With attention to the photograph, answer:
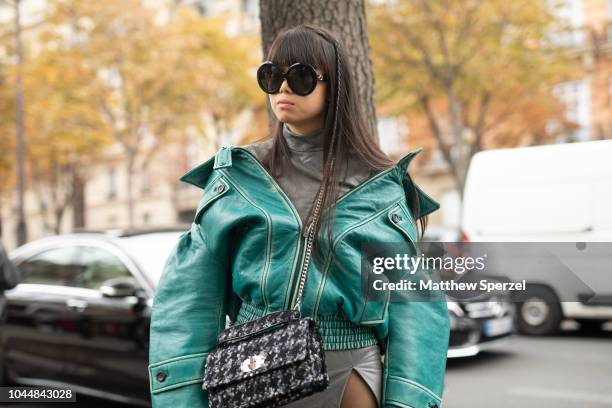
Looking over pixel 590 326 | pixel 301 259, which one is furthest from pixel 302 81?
pixel 590 326

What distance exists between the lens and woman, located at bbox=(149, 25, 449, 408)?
1924 millimetres

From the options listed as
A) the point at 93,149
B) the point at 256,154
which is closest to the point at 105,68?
the point at 93,149

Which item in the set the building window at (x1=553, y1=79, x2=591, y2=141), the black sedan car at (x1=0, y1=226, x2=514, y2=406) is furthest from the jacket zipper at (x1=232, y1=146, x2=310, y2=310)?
the building window at (x1=553, y1=79, x2=591, y2=141)

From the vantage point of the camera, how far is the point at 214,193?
6.65 feet

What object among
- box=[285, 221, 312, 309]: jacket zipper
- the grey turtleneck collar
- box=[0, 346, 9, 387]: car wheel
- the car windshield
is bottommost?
box=[0, 346, 9, 387]: car wheel

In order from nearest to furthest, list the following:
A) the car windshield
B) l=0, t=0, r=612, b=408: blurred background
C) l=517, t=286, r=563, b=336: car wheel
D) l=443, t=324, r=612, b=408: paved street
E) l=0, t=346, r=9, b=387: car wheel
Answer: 1. l=0, t=0, r=612, b=408: blurred background
2. the car windshield
3. l=0, t=346, r=9, b=387: car wheel
4. l=443, t=324, r=612, b=408: paved street
5. l=517, t=286, r=563, b=336: car wheel

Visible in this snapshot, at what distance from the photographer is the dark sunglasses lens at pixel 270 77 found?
2.05 metres

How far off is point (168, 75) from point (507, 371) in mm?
15063

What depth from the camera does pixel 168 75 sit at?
810 inches

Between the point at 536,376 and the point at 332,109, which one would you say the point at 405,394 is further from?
the point at 536,376

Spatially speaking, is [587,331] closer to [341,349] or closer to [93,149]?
[341,349]

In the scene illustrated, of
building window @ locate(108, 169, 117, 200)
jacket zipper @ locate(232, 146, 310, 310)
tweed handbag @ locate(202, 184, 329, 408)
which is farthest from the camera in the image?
building window @ locate(108, 169, 117, 200)

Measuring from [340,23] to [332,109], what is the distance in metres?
1.67

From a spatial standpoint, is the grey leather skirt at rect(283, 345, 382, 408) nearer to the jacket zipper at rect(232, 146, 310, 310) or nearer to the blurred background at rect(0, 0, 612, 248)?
the jacket zipper at rect(232, 146, 310, 310)
